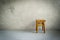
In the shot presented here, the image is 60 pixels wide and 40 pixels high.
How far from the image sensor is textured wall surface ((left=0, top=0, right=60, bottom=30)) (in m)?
5.02

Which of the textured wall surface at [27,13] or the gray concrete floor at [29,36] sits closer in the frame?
the gray concrete floor at [29,36]

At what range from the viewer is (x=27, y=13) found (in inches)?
199

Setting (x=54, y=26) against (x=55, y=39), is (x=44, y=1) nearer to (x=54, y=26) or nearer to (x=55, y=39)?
(x=54, y=26)

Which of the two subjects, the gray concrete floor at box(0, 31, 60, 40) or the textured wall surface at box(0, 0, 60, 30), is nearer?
the gray concrete floor at box(0, 31, 60, 40)

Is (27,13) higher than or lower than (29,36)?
higher

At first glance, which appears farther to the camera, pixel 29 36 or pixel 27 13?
pixel 27 13

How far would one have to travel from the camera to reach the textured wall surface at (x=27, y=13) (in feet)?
16.5

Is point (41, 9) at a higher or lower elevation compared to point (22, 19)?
higher

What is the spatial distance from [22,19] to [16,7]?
0.69 m

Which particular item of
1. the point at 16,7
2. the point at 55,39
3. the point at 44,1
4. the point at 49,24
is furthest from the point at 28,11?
the point at 55,39

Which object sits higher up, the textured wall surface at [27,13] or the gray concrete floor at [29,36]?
the textured wall surface at [27,13]

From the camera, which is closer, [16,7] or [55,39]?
[55,39]

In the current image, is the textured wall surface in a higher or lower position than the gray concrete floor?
higher

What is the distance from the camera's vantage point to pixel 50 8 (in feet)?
Answer: 16.4
